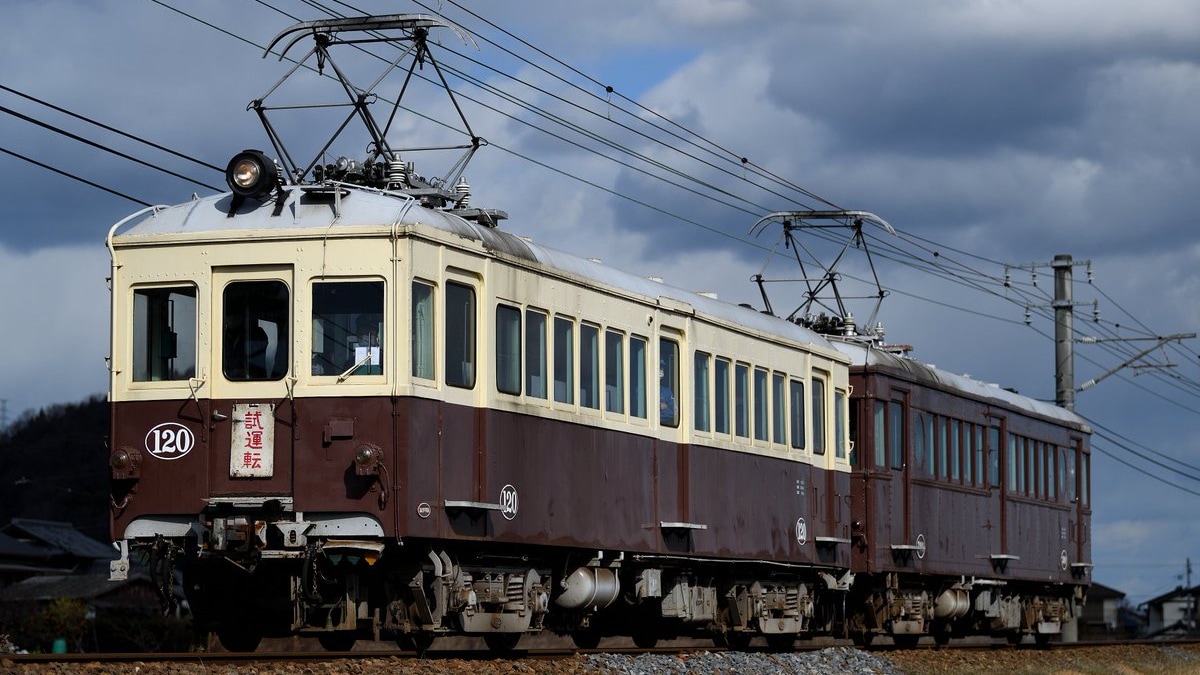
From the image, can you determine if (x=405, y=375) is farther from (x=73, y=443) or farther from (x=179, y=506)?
(x=73, y=443)

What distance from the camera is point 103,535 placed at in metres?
102

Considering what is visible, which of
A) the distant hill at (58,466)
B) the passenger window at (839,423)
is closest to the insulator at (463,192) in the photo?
the passenger window at (839,423)

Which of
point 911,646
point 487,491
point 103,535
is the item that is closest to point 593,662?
point 487,491

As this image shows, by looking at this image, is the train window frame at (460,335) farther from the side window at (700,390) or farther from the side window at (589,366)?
the side window at (700,390)

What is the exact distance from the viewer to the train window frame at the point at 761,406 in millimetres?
21234

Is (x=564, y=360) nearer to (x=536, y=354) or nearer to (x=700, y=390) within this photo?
(x=536, y=354)

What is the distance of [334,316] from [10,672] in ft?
12.6

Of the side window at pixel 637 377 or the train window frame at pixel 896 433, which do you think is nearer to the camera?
the side window at pixel 637 377

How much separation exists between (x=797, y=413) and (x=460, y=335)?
26.5ft

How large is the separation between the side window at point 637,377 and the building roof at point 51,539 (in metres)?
66.2

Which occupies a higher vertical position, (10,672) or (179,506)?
(179,506)

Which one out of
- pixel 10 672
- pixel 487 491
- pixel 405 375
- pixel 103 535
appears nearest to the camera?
pixel 10 672

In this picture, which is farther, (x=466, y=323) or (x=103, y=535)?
(x=103, y=535)

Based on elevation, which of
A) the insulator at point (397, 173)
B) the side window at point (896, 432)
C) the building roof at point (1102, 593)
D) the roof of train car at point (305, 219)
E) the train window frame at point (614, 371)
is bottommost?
the building roof at point (1102, 593)
